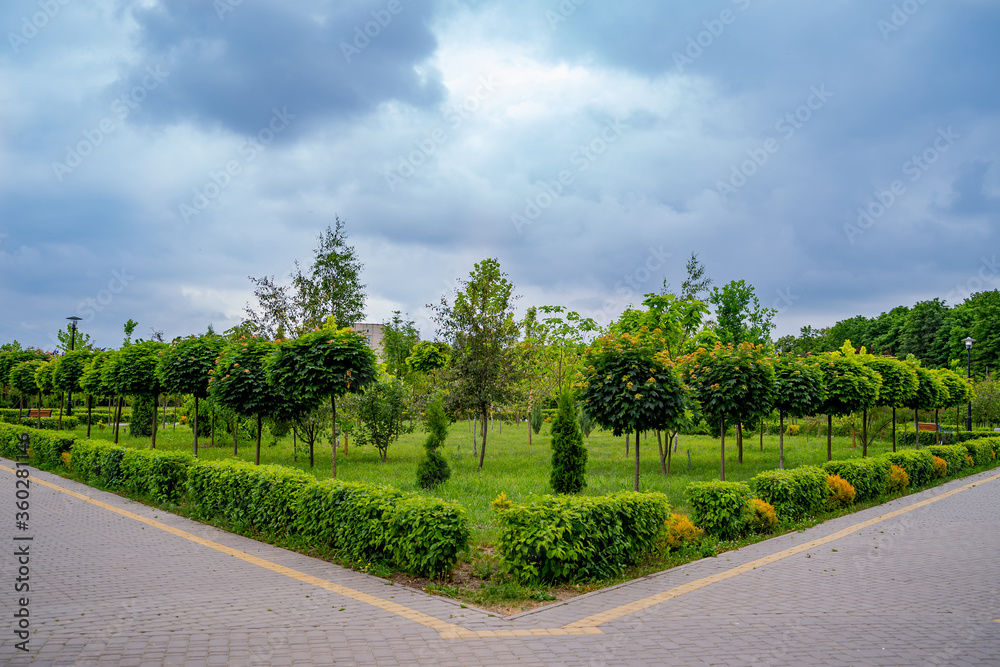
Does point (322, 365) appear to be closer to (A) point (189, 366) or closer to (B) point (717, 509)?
(A) point (189, 366)

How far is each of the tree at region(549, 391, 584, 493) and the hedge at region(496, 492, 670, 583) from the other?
16.2 ft

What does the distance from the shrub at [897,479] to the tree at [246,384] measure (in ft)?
49.2

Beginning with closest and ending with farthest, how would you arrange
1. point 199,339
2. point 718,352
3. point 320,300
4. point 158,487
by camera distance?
point 158,487 < point 718,352 < point 199,339 < point 320,300

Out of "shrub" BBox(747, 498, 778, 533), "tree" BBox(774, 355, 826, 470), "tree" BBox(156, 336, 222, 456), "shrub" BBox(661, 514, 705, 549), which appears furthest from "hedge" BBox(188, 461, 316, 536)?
"tree" BBox(774, 355, 826, 470)

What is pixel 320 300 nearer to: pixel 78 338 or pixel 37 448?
pixel 37 448

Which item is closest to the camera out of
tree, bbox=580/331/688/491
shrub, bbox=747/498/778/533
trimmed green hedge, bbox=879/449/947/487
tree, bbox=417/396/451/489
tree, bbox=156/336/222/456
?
shrub, bbox=747/498/778/533

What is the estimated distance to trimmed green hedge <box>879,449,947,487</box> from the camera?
53.8 ft

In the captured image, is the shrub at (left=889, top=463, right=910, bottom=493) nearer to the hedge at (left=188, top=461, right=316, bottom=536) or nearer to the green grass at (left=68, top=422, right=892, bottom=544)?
the green grass at (left=68, top=422, right=892, bottom=544)

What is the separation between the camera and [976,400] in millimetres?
34250

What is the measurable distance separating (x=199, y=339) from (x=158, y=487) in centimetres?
555

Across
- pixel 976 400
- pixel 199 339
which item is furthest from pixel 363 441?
pixel 976 400

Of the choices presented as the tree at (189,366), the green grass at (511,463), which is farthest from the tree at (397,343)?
the tree at (189,366)

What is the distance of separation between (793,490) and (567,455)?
4378mm

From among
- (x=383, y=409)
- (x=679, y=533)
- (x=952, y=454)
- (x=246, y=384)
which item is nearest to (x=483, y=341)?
(x=383, y=409)
